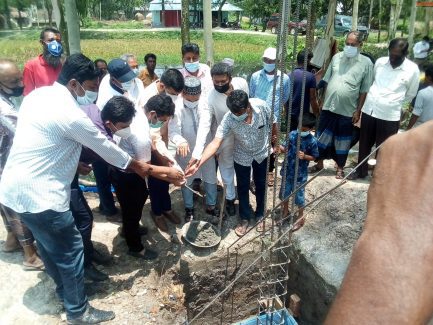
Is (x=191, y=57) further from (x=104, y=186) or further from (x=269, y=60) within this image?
(x=104, y=186)

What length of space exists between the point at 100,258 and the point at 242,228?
1522 millimetres

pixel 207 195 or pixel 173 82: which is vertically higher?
pixel 173 82

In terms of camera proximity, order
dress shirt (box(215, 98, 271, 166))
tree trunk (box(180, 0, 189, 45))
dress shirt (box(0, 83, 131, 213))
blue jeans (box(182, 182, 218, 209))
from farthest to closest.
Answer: tree trunk (box(180, 0, 189, 45)), blue jeans (box(182, 182, 218, 209)), dress shirt (box(215, 98, 271, 166)), dress shirt (box(0, 83, 131, 213))

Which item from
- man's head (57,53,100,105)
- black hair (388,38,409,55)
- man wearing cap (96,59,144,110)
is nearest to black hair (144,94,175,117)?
man wearing cap (96,59,144,110)

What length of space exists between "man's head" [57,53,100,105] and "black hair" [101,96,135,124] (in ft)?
0.71

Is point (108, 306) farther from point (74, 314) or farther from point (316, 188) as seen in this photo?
point (316, 188)

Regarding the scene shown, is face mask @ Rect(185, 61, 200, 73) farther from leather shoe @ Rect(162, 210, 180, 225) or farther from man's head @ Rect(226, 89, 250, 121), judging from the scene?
leather shoe @ Rect(162, 210, 180, 225)

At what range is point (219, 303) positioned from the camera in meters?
4.11

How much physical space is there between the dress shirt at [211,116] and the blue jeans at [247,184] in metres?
0.33

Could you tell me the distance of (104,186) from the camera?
4070 mm

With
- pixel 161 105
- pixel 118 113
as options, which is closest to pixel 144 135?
pixel 161 105

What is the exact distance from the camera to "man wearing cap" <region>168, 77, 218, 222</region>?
3.80 meters

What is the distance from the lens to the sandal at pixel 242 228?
13.3 feet

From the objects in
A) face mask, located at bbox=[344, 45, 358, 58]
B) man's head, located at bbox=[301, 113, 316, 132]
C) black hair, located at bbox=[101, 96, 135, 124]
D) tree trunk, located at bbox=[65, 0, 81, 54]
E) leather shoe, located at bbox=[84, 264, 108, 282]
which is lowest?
leather shoe, located at bbox=[84, 264, 108, 282]
